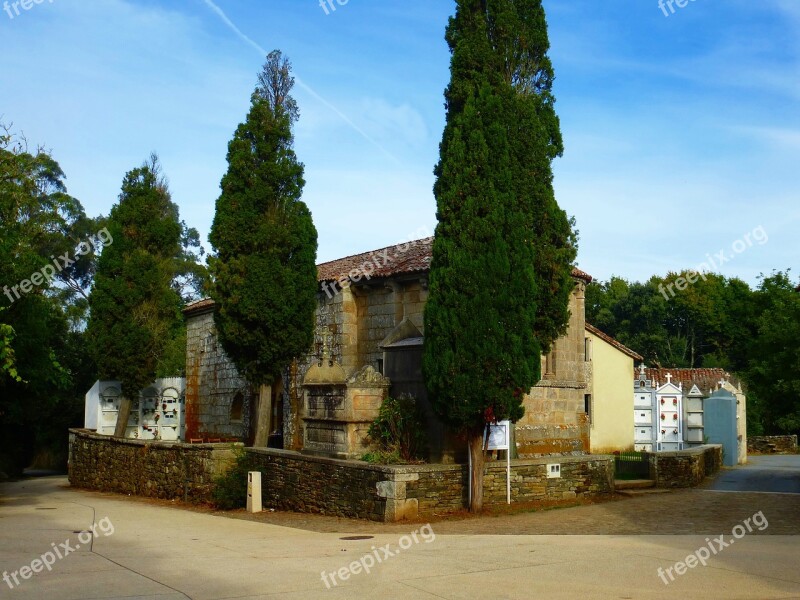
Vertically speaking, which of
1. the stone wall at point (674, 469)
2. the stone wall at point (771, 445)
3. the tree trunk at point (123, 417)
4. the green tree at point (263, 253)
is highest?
the green tree at point (263, 253)

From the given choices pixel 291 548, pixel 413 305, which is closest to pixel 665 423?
pixel 413 305

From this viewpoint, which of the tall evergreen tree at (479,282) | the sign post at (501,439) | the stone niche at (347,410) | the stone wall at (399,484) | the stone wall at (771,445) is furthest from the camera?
the stone wall at (771,445)

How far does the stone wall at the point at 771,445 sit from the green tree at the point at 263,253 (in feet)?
81.9

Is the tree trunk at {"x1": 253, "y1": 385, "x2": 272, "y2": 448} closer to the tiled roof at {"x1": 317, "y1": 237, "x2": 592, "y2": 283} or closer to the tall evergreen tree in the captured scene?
the tiled roof at {"x1": 317, "y1": 237, "x2": 592, "y2": 283}

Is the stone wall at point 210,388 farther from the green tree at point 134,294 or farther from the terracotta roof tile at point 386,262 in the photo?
the terracotta roof tile at point 386,262

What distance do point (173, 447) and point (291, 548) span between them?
953 cm

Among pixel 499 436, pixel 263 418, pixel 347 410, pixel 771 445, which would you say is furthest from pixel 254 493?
pixel 771 445

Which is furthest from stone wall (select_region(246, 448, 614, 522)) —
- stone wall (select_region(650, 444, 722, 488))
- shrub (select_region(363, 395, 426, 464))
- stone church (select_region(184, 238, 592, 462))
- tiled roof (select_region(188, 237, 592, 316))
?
tiled roof (select_region(188, 237, 592, 316))

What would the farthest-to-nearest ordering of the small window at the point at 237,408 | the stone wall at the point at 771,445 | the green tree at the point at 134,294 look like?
1. the stone wall at the point at 771,445
2. the small window at the point at 237,408
3. the green tree at the point at 134,294

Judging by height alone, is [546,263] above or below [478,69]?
below

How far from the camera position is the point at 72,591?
7.77m

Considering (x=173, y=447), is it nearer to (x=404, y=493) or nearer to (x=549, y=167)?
(x=404, y=493)

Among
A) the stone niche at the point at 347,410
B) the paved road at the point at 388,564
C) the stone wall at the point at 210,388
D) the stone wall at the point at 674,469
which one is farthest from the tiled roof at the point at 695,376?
the paved road at the point at 388,564

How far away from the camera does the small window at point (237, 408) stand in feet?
88.7
